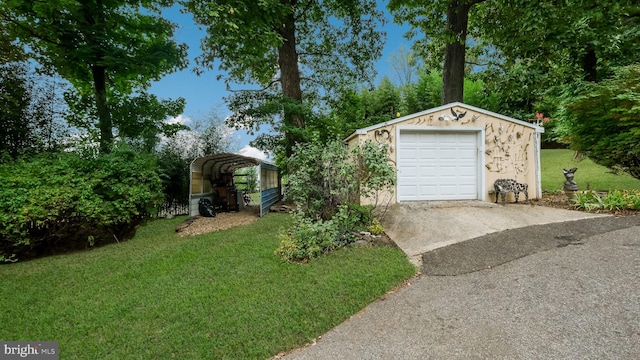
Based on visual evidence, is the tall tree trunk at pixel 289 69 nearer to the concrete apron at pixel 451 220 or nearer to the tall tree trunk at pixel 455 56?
the concrete apron at pixel 451 220

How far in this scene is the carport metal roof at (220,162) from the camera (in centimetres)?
859

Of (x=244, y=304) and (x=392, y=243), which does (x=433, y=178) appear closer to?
(x=392, y=243)

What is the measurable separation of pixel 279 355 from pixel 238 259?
2.28 metres

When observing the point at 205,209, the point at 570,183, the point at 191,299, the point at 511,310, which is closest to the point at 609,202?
the point at 570,183

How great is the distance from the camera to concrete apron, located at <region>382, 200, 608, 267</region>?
16.0ft

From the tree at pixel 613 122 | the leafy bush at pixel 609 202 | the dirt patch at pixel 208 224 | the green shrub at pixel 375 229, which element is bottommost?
the dirt patch at pixel 208 224

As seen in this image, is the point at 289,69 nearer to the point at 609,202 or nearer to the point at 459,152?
the point at 459,152

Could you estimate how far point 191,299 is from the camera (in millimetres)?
3209

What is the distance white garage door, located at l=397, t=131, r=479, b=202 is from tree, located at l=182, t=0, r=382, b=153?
3.50 m

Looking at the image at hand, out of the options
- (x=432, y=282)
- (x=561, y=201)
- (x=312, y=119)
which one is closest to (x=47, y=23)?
(x=312, y=119)

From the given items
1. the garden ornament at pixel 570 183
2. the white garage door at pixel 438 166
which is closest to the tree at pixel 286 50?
the white garage door at pixel 438 166

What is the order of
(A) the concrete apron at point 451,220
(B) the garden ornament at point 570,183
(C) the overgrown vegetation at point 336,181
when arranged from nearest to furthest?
(A) the concrete apron at point 451,220
(C) the overgrown vegetation at point 336,181
(B) the garden ornament at point 570,183

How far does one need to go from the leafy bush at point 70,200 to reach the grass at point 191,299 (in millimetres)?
683

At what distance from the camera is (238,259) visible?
443 cm
